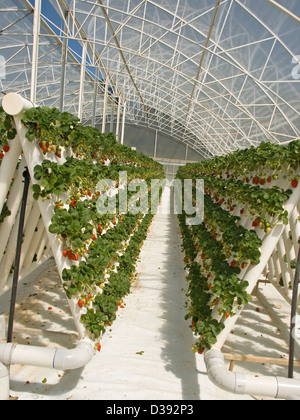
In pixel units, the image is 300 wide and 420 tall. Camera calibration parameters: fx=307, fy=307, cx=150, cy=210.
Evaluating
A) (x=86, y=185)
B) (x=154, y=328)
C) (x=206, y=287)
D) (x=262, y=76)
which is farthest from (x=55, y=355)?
(x=262, y=76)

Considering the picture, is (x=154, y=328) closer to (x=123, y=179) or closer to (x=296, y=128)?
(x=123, y=179)

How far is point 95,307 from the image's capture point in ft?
10.5

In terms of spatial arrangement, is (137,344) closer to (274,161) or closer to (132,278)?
(132,278)

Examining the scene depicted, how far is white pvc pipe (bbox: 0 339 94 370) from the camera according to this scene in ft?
7.96

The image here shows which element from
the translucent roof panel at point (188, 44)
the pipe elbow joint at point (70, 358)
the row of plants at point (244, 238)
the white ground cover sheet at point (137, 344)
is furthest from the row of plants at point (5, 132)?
the translucent roof panel at point (188, 44)

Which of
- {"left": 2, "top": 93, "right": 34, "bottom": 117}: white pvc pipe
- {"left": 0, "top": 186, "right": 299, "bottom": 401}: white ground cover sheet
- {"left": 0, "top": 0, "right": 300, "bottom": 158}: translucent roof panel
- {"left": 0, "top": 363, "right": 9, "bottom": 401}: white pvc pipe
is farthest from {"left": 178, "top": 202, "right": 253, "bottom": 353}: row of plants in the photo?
{"left": 0, "top": 0, "right": 300, "bottom": 158}: translucent roof panel

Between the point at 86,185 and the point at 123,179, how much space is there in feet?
7.48

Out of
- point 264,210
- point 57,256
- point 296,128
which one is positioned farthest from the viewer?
point 296,128

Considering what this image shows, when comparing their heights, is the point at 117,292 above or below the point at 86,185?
below

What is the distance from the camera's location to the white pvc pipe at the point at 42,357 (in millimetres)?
2426

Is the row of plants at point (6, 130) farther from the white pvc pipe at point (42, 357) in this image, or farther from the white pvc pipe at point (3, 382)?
the white pvc pipe at point (3, 382)

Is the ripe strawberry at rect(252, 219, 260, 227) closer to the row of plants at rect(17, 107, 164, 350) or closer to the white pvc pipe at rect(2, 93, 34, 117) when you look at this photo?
the row of plants at rect(17, 107, 164, 350)

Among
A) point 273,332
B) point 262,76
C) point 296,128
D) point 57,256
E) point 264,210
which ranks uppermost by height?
point 262,76

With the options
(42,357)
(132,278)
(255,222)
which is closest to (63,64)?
(132,278)
